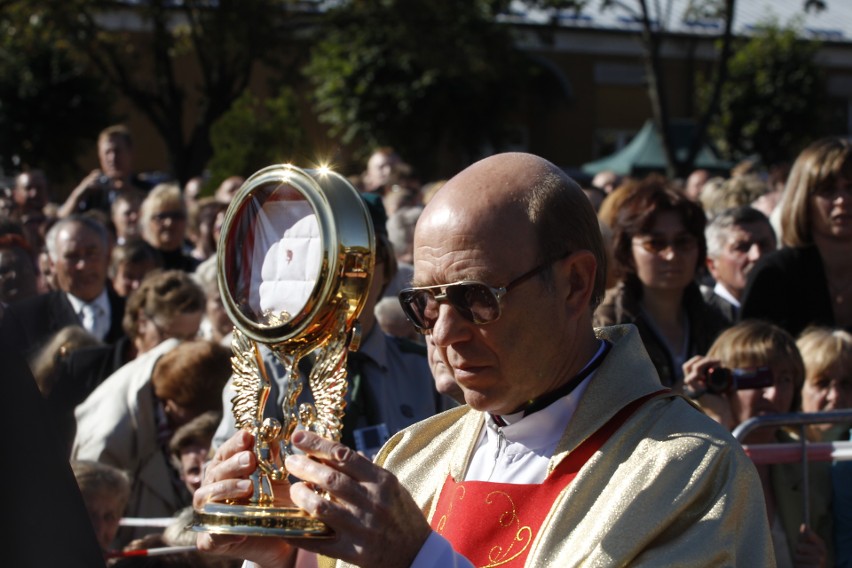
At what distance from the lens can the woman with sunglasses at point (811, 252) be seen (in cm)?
490

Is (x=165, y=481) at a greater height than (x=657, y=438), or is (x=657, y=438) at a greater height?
Result: (x=657, y=438)

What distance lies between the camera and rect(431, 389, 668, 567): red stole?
2.45 m

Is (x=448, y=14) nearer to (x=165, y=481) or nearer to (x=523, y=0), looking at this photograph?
(x=523, y=0)

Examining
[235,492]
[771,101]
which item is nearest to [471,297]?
[235,492]

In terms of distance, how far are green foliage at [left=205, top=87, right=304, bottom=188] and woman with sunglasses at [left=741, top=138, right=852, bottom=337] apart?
6.94 meters

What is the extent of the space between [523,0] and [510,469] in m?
23.8

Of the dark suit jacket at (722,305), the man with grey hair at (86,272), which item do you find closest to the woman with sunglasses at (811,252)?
the dark suit jacket at (722,305)

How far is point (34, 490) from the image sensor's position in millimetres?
1598

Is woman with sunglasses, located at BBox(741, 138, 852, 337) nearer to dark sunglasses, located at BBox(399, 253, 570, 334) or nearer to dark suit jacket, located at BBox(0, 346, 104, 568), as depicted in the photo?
dark sunglasses, located at BBox(399, 253, 570, 334)

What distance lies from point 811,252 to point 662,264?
0.63 m

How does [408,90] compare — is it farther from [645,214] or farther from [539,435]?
[539,435]

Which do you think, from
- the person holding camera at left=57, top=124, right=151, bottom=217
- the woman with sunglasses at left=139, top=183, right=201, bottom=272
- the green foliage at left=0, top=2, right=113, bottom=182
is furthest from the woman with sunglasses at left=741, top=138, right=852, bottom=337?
the green foliage at left=0, top=2, right=113, bottom=182

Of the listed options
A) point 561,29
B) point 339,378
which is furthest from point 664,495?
point 561,29

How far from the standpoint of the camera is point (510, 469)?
2.62m
